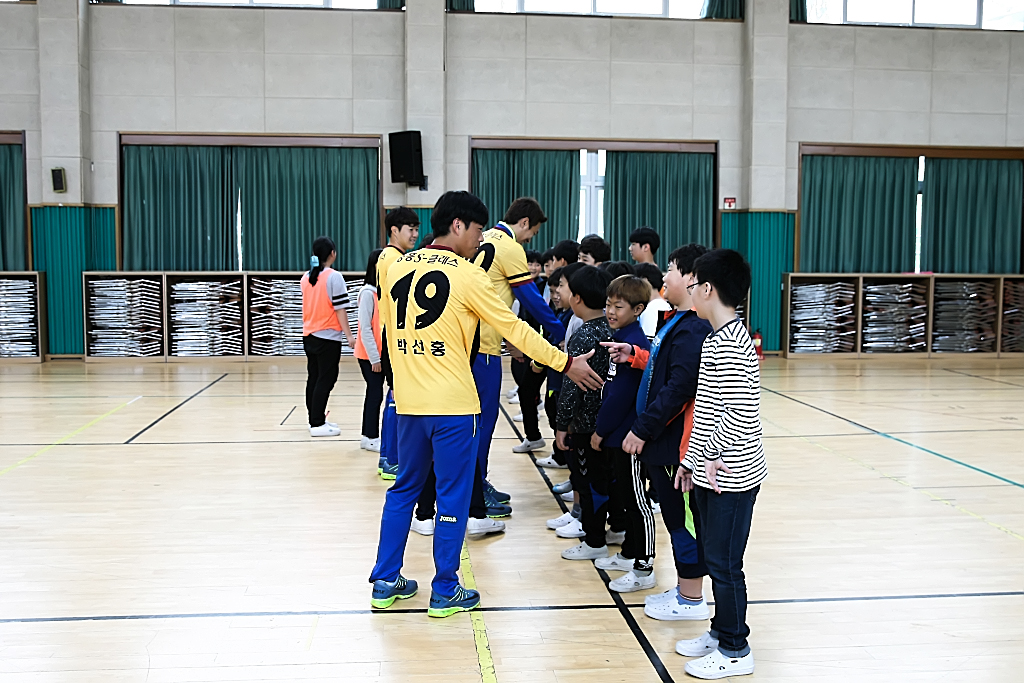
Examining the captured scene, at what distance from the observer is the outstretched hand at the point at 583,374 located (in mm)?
3805

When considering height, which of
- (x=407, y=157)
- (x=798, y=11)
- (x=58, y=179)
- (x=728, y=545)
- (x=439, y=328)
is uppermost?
(x=798, y=11)

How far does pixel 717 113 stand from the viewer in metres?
13.2

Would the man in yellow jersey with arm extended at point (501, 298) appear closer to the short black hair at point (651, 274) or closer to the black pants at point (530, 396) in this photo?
the short black hair at point (651, 274)

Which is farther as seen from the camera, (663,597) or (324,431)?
(324,431)

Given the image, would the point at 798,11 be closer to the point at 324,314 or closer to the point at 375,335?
the point at 324,314

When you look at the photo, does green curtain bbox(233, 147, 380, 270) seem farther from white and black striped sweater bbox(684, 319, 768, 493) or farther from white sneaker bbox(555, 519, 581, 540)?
white and black striped sweater bbox(684, 319, 768, 493)

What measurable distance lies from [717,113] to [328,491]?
9.40 meters

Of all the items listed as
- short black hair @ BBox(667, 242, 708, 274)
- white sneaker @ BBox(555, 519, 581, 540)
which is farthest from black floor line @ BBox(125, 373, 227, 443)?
short black hair @ BBox(667, 242, 708, 274)

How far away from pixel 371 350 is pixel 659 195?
7.94 metres

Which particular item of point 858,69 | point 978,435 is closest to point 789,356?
point 858,69

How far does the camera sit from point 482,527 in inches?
190

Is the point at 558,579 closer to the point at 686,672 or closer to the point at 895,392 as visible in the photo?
the point at 686,672

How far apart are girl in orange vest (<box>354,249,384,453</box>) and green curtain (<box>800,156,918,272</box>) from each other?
27.9 ft

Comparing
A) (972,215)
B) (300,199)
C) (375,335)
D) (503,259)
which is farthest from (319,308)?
(972,215)
